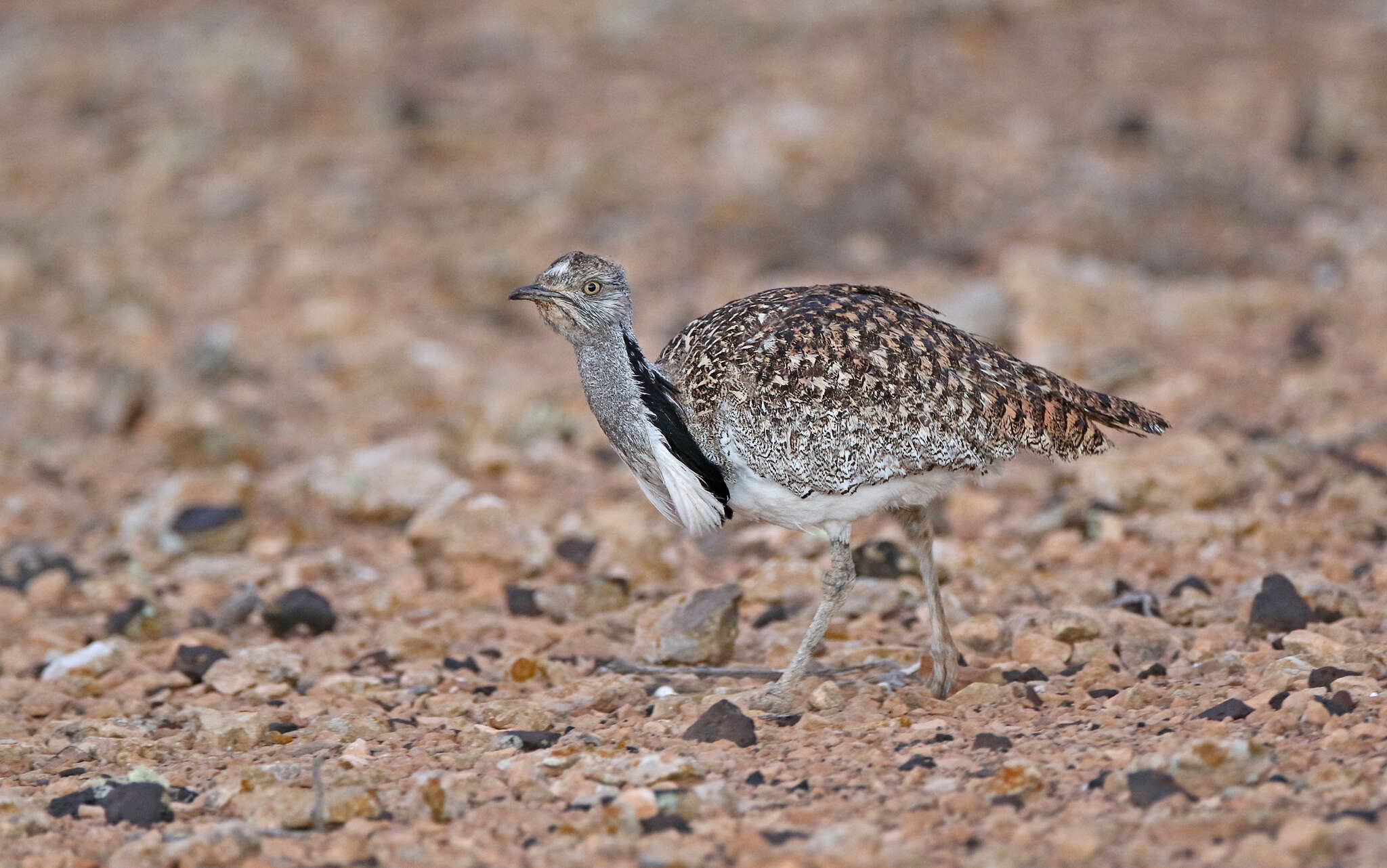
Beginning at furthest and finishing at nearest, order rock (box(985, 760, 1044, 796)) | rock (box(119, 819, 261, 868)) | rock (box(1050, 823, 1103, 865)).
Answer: rock (box(985, 760, 1044, 796)), rock (box(119, 819, 261, 868)), rock (box(1050, 823, 1103, 865))

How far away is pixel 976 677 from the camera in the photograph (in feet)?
16.4

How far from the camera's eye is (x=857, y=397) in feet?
15.5

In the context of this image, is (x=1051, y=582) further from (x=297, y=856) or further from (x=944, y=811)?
(x=297, y=856)

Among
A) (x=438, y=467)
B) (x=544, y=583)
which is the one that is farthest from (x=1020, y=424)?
(x=438, y=467)

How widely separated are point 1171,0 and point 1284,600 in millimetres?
9869

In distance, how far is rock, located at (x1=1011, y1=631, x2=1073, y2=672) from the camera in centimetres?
502

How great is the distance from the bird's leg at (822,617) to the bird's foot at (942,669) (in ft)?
1.16

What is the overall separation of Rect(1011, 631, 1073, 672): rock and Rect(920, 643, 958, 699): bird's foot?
33 centimetres

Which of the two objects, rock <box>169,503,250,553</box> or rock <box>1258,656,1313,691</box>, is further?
rock <box>169,503,250,553</box>

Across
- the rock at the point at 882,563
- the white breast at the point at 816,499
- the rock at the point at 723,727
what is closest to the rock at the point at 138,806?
the rock at the point at 723,727

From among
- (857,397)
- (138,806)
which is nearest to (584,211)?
(857,397)

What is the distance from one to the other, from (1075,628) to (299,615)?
2.96 meters

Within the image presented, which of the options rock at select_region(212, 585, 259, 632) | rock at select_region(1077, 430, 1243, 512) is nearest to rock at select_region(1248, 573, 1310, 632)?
rock at select_region(1077, 430, 1243, 512)

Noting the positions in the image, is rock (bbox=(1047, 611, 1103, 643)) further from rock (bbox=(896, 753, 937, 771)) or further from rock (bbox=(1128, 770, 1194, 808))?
rock (bbox=(1128, 770, 1194, 808))
